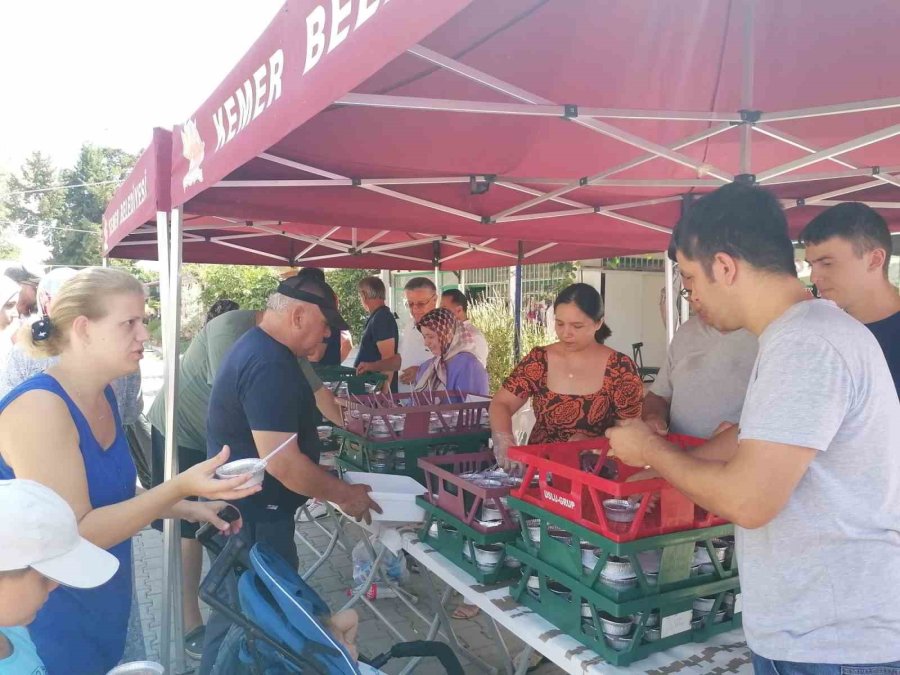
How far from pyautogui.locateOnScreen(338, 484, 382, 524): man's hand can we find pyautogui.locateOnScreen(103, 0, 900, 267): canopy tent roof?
3.84 ft

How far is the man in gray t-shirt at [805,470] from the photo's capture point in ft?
3.23

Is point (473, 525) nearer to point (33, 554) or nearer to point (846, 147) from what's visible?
point (33, 554)

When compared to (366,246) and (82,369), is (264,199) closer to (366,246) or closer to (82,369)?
(82,369)

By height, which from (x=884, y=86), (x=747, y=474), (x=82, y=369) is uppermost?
(x=884, y=86)

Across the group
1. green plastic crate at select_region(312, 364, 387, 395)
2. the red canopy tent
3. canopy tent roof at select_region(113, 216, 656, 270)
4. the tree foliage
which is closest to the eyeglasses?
green plastic crate at select_region(312, 364, 387, 395)

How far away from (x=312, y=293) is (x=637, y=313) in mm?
10319

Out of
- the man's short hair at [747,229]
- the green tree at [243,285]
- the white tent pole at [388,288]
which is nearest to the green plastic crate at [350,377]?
the man's short hair at [747,229]

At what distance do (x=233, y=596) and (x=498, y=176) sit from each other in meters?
2.53

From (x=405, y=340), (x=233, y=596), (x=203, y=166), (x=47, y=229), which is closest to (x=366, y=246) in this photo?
(x=405, y=340)

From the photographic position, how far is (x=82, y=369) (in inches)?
61.6

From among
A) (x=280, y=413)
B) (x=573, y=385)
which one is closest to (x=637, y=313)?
(x=573, y=385)

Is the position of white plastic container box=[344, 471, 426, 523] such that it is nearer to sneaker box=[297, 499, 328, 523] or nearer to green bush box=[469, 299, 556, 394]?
sneaker box=[297, 499, 328, 523]

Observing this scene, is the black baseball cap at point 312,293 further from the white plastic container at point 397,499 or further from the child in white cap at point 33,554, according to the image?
the child in white cap at point 33,554

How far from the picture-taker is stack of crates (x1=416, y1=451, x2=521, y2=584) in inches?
68.6
